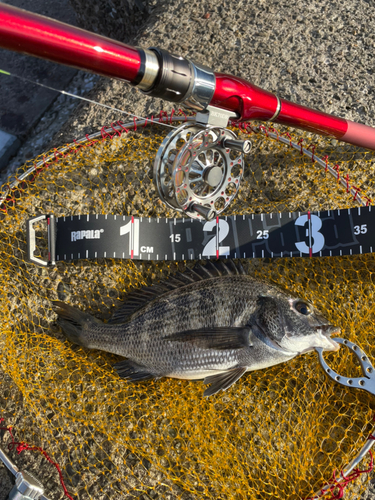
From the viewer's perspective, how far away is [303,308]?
7.36 feet

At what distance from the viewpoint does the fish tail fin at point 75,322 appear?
2352 mm

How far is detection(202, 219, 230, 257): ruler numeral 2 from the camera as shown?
253 cm

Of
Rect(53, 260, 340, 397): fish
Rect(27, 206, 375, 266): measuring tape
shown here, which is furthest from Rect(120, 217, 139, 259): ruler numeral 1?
Rect(53, 260, 340, 397): fish

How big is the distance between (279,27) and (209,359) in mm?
2393

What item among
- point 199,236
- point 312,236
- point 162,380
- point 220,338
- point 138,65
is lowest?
point 162,380

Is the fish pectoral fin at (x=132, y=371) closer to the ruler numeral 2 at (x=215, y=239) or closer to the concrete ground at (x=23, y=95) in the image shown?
the ruler numeral 2 at (x=215, y=239)

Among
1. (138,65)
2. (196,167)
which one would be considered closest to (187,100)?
(138,65)

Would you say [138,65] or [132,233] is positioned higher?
[138,65]

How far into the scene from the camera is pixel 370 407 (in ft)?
7.47

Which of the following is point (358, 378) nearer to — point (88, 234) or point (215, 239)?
point (215, 239)

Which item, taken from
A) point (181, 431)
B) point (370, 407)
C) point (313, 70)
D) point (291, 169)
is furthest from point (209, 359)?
point (313, 70)

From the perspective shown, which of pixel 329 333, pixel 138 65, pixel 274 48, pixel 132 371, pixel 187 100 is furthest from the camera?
pixel 274 48

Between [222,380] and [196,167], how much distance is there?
43.6 inches

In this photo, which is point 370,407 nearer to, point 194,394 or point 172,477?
point 194,394
